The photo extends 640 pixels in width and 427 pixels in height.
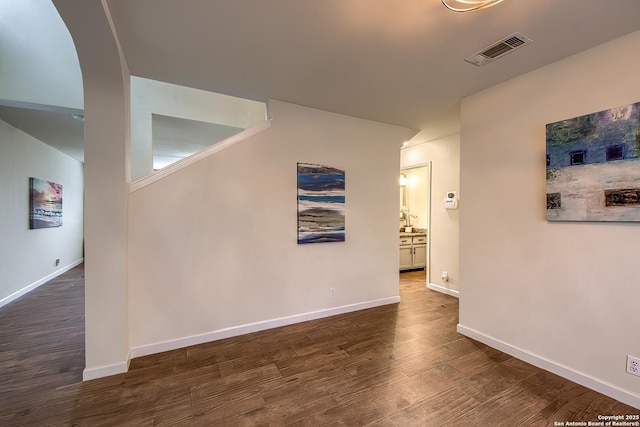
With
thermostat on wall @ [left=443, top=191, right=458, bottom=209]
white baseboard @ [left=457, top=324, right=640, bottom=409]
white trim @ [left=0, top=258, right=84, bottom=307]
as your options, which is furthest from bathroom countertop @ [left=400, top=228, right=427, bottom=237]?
white trim @ [left=0, top=258, right=84, bottom=307]

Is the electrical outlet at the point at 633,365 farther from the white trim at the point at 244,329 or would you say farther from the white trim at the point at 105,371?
the white trim at the point at 105,371

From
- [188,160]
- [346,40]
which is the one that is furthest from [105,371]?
[346,40]

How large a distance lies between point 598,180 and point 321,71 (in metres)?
2.38

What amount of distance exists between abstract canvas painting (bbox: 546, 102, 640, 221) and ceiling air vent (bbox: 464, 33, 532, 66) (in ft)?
2.41

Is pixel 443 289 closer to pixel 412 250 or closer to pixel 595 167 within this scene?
pixel 412 250

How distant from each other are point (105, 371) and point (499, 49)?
4.17 m

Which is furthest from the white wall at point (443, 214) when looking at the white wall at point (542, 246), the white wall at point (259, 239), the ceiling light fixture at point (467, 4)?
the ceiling light fixture at point (467, 4)

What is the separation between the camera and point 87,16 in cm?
159

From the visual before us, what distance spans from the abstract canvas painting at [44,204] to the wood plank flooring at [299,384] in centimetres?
245

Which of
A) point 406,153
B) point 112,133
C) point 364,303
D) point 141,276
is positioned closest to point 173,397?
point 141,276

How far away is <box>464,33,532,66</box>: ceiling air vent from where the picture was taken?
1.93 meters

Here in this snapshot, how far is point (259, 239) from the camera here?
301 cm

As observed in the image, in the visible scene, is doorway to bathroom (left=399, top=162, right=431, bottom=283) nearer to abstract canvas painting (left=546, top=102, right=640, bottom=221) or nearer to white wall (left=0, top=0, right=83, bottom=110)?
abstract canvas painting (left=546, top=102, right=640, bottom=221)

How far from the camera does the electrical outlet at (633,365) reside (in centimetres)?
181
